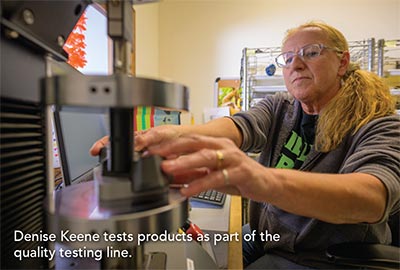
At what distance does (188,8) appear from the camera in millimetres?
2584

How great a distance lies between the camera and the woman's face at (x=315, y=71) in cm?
93

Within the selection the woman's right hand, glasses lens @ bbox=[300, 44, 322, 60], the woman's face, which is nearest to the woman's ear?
the woman's face

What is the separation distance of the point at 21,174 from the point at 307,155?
822 mm

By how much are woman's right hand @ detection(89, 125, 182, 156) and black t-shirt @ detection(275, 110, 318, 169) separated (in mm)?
418

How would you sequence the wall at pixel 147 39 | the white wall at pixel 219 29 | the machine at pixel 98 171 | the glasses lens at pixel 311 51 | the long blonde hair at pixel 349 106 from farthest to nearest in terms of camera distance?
the white wall at pixel 219 29
the wall at pixel 147 39
the glasses lens at pixel 311 51
the long blonde hair at pixel 349 106
the machine at pixel 98 171

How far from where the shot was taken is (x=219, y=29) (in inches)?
101

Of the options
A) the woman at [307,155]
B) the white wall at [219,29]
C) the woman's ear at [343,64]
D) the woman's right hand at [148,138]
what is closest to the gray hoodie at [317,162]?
the woman at [307,155]

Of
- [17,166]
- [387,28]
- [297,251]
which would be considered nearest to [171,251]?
[17,166]

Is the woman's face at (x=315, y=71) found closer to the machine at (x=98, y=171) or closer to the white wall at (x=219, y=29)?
the machine at (x=98, y=171)

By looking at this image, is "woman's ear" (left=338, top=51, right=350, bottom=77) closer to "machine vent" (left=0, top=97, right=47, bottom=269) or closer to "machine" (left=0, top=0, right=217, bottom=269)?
Result: "machine" (left=0, top=0, right=217, bottom=269)

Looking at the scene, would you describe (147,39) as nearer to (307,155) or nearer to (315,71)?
(315,71)

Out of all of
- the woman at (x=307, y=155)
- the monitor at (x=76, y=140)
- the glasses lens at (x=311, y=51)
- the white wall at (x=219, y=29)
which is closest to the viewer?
the woman at (x=307, y=155)

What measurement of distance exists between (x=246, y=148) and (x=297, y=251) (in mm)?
378

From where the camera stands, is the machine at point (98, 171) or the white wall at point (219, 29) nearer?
the machine at point (98, 171)
